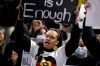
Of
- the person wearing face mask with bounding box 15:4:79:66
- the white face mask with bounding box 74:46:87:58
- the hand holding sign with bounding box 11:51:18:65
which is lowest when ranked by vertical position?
the hand holding sign with bounding box 11:51:18:65

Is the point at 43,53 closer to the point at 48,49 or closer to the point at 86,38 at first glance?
the point at 48,49

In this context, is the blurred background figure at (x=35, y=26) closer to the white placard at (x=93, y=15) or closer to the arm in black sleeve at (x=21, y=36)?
the arm in black sleeve at (x=21, y=36)

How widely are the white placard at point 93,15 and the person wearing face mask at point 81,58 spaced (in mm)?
534

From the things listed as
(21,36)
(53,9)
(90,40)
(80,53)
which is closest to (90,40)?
(90,40)

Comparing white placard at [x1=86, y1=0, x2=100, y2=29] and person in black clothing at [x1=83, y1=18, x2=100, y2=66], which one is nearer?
white placard at [x1=86, y1=0, x2=100, y2=29]

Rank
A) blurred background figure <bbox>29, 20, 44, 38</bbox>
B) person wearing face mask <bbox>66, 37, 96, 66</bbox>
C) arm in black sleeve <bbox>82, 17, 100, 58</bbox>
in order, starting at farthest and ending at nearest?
blurred background figure <bbox>29, 20, 44, 38</bbox>, person wearing face mask <bbox>66, 37, 96, 66</bbox>, arm in black sleeve <bbox>82, 17, 100, 58</bbox>

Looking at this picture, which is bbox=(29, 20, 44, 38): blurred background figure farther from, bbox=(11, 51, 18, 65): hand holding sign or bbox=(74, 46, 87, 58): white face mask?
bbox=(74, 46, 87, 58): white face mask

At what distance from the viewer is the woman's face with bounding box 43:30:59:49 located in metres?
5.79

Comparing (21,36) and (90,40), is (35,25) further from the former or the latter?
(90,40)

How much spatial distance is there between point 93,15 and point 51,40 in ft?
2.13

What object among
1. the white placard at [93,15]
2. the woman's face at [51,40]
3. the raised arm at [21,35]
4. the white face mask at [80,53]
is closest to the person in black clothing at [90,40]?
the white placard at [93,15]

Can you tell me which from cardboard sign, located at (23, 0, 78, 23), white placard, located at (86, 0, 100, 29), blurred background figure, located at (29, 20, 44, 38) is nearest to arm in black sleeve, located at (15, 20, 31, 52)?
cardboard sign, located at (23, 0, 78, 23)

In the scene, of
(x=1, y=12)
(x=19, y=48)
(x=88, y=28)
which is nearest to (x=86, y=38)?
(x=88, y=28)

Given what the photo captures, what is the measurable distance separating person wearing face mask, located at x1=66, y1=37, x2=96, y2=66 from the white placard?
21.0 inches
